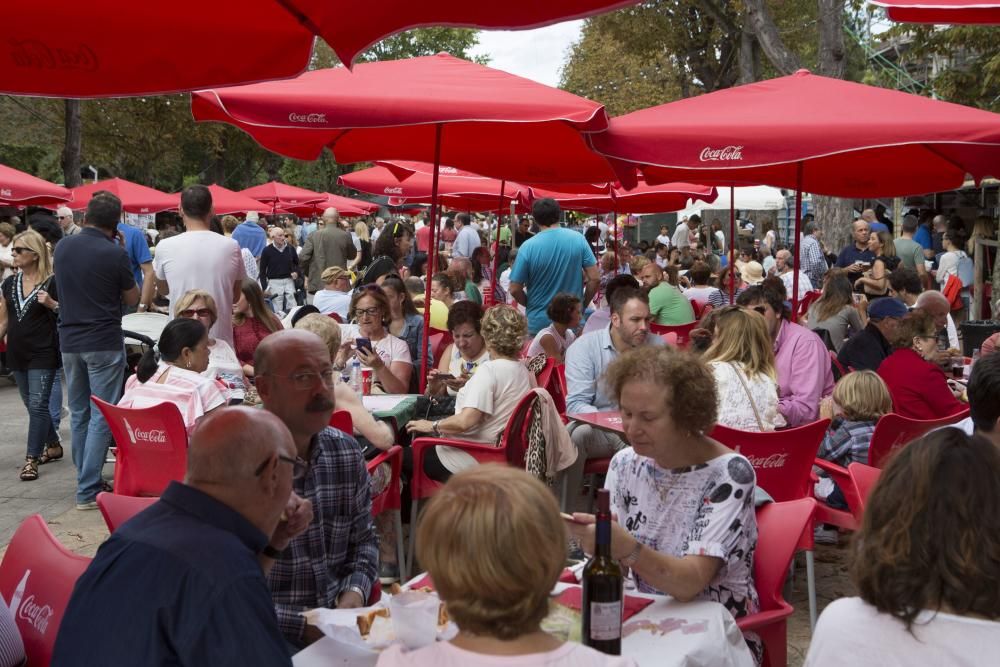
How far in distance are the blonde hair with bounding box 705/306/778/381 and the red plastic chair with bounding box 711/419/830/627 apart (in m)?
0.69

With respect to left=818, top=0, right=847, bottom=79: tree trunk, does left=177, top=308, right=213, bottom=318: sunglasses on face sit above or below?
below

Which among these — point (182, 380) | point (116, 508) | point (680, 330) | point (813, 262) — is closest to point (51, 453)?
point (182, 380)

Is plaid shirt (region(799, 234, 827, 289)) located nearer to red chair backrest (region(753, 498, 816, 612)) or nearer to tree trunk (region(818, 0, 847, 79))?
tree trunk (region(818, 0, 847, 79))

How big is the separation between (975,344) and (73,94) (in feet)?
27.4

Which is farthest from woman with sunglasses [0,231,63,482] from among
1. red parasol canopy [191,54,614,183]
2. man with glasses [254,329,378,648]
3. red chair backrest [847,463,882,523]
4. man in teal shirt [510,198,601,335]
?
red chair backrest [847,463,882,523]

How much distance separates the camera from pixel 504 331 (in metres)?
5.79

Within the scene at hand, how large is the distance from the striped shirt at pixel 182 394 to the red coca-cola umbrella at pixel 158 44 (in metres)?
2.35

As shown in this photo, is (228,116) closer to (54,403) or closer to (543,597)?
(54,403)

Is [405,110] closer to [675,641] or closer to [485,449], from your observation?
Result: [485,449]

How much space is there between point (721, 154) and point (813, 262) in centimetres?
1144

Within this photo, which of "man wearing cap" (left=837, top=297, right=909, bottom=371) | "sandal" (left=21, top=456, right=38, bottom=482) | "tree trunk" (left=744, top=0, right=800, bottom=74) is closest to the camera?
"man wearing cap" (left=837, top=297, right=909, bottom=371)

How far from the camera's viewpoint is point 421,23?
112 inches

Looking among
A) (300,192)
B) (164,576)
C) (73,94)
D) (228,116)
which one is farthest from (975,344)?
(300,192)

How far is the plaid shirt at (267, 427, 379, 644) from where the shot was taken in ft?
10.7
